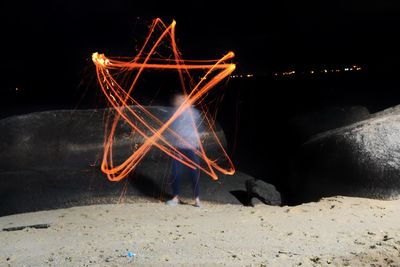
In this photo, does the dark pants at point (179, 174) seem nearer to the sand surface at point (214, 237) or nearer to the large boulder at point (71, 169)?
the large boulder at point (71, 169)

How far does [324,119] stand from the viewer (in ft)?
36.5

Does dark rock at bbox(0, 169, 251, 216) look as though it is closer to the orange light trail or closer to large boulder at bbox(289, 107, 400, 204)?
the orange light trail

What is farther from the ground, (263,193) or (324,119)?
(324,119)

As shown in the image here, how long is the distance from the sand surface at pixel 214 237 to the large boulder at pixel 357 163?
1.54ft

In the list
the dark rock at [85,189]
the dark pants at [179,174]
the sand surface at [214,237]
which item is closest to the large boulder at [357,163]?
the sand surface at [214,237]

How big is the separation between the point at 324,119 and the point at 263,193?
3633 millimetres

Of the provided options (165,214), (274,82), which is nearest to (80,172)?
(165,214)

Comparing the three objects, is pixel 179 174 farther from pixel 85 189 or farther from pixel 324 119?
pixel 324 119

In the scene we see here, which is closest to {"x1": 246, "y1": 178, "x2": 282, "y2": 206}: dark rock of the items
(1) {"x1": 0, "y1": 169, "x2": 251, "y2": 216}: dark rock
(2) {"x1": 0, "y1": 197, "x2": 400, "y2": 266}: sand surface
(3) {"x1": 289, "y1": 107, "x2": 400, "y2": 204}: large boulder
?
(1) {"x1": 0, "y1": 169, "x2": 251, "y2": 216}: dark rock

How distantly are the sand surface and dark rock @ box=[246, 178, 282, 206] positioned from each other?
192 cm

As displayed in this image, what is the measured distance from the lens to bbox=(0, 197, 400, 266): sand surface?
3.82m

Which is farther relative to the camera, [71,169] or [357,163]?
[71,169]

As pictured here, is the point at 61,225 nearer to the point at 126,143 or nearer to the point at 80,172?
the point at 80,172

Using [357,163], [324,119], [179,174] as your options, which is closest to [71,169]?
[179,174]
